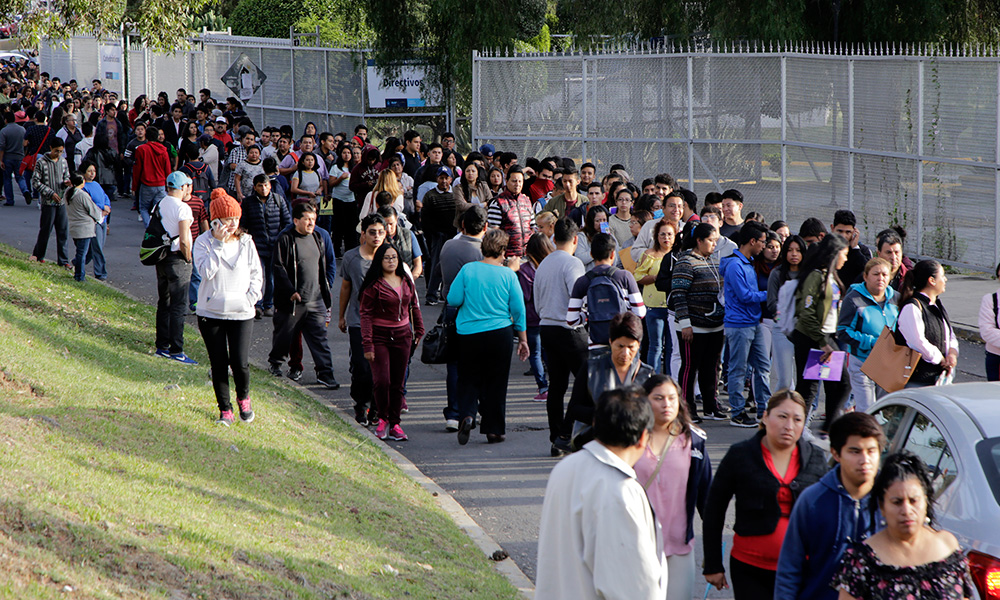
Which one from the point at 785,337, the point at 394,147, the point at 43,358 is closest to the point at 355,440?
the point at 43,358

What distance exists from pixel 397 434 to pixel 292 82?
1999cm

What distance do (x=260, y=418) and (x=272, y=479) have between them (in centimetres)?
165

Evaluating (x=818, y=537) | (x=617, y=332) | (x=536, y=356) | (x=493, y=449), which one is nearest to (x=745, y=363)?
(x=536, y=356)

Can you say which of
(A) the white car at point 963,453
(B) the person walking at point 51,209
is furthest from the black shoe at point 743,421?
(B) the person walking at point 51,209

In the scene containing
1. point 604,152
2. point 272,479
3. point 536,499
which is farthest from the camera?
point 604,152

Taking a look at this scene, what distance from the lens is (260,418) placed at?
8.94 meters

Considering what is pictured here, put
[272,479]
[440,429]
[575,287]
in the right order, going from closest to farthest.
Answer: [272,479] < [575,287] < [440,429]

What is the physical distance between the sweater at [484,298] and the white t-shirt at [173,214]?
3.56 metres

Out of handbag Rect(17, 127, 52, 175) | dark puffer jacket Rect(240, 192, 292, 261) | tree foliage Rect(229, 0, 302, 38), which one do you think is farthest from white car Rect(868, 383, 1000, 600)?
tree foliage Rect(229, 0, 302, 38)

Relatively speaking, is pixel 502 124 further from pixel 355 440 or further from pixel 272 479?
pixel 272 479

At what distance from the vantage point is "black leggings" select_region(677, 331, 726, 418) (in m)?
9.80

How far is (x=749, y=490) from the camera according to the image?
481 centimetres

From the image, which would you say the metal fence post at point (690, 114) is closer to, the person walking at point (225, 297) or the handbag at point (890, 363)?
the handbag at point (890, 363)

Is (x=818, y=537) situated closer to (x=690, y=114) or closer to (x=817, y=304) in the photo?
(x=817, y=304)
